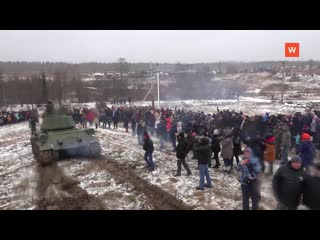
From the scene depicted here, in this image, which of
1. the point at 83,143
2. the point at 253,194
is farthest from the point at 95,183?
the point at 253,194

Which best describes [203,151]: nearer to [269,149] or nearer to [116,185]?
[269,149]

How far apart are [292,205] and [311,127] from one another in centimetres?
840

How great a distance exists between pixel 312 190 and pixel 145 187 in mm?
5393

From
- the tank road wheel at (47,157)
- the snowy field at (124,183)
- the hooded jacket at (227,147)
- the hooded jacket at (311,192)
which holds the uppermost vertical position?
the hooded jacket at (311,192)

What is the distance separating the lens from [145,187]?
31.0 ft

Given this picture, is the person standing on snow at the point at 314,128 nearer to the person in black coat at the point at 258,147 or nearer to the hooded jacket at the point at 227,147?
the person in black coat at the point at 258,147

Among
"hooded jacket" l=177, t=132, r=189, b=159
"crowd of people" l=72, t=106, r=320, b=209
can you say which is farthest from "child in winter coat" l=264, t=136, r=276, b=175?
"hooded jacket" l=177, t=132, r=189, b=159

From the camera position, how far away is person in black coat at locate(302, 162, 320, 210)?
15.6 feet

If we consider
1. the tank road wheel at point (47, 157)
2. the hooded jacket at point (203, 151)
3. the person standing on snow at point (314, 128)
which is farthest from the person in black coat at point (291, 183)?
the tank road wheel at point (47, 157)

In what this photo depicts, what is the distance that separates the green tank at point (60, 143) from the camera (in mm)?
12164

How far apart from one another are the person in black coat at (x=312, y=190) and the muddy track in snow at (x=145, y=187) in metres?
3.31
